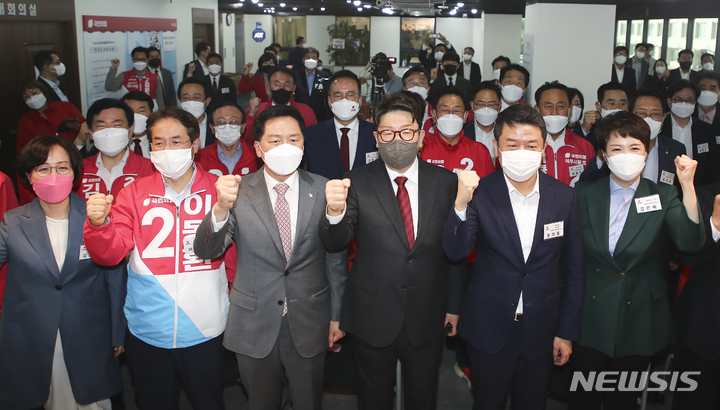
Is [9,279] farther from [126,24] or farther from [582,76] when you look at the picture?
[126,24]

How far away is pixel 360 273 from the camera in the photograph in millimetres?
2584

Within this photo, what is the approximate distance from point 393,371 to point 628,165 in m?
1.43

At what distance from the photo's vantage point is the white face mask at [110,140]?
134 inches

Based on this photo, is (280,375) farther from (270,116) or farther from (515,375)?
(270,116)

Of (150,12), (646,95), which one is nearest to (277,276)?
(646,95)

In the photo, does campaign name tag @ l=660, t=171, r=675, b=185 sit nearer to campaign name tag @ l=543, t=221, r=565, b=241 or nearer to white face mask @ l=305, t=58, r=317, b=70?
campaign name tag @ l=543, t=221, r=565, b=241

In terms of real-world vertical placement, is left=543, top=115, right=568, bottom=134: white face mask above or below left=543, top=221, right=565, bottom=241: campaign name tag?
above

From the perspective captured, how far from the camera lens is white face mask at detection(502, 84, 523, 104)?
541cm

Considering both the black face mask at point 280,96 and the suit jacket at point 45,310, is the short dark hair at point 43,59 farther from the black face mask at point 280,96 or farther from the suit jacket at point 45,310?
the suit jacket at point 45,310

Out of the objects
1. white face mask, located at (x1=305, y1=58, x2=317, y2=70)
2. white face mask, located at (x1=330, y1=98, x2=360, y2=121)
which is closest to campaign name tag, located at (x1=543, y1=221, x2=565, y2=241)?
white face mask, located at (x1=330, y1=98, x2=360, y2=121)

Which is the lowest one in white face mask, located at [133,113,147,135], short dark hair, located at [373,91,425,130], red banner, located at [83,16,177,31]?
white face mask, located at [133,113,147,135]

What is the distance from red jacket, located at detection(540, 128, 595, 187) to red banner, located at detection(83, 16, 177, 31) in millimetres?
6623

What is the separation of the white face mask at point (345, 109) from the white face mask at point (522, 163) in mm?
1721

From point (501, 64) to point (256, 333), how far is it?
24.8 feet
